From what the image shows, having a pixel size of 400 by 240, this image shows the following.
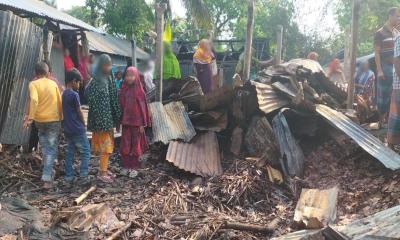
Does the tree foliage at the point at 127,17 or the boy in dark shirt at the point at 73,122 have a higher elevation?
the tree foliage at the point at 127,17

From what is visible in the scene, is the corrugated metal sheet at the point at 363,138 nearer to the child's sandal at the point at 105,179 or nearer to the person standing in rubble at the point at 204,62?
the person standing in rubble at the point at 204,62

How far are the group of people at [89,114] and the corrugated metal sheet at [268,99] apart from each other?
1819 mm

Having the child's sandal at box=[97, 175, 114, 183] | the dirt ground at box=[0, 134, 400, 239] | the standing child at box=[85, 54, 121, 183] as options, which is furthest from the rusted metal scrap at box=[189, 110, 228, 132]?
the child's sandal at box=[97, 175, 114, 183]

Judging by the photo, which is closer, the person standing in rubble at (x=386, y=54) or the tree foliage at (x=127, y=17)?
the person standing in rubble at (x=386, y=54)

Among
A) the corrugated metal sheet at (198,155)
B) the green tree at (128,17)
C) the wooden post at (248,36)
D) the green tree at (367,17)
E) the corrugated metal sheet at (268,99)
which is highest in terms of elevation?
the green tree at (367,17)

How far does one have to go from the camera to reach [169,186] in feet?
18.1

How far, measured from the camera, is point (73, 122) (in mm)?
5641

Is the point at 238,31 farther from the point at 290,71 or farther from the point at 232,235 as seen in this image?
the point at 232,235

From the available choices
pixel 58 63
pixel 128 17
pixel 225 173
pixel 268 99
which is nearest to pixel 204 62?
pixel 268 99

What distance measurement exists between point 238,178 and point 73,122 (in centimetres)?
233

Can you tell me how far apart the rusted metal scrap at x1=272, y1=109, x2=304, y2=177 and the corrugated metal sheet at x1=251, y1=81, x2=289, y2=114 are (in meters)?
0.24

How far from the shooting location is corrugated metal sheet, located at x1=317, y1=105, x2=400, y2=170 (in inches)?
207

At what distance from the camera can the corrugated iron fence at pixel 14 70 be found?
598 cm

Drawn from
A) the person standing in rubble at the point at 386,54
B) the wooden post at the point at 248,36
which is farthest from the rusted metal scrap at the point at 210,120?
the person standing in rubble at the point at 386,54
